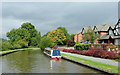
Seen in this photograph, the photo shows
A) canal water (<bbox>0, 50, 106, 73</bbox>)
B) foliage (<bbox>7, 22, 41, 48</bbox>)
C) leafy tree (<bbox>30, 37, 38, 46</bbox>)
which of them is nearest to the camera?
canal water (<bbox>0, 50, 106, 73</bbox>)

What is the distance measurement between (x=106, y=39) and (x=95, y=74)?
119 ft

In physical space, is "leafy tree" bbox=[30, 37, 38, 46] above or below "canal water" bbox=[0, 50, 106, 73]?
above

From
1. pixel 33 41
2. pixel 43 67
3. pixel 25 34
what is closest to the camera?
pixel 43 67

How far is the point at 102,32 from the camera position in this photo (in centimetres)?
Result: 5559

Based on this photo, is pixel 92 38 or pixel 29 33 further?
pixel 29 33

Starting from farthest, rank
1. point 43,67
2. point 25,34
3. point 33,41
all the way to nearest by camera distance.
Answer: point 33,41
point 25,34
point 43,67

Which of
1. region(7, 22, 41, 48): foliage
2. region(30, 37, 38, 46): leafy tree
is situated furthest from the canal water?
region(30, 37, 38, 46): leafy tree

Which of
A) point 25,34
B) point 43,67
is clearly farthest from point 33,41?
point 43,67

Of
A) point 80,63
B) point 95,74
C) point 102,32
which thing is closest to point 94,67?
point 95,74

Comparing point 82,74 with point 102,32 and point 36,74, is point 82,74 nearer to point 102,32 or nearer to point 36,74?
point 36,74

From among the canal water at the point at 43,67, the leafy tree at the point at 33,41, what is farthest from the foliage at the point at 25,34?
the canal water at the point at 43,67

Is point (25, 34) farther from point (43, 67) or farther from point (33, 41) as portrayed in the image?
point (43, 67)

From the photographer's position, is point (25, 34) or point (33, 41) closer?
point (25, 34)

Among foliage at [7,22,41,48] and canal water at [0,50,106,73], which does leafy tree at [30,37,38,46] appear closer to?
foliage at [7,22,41,48]
